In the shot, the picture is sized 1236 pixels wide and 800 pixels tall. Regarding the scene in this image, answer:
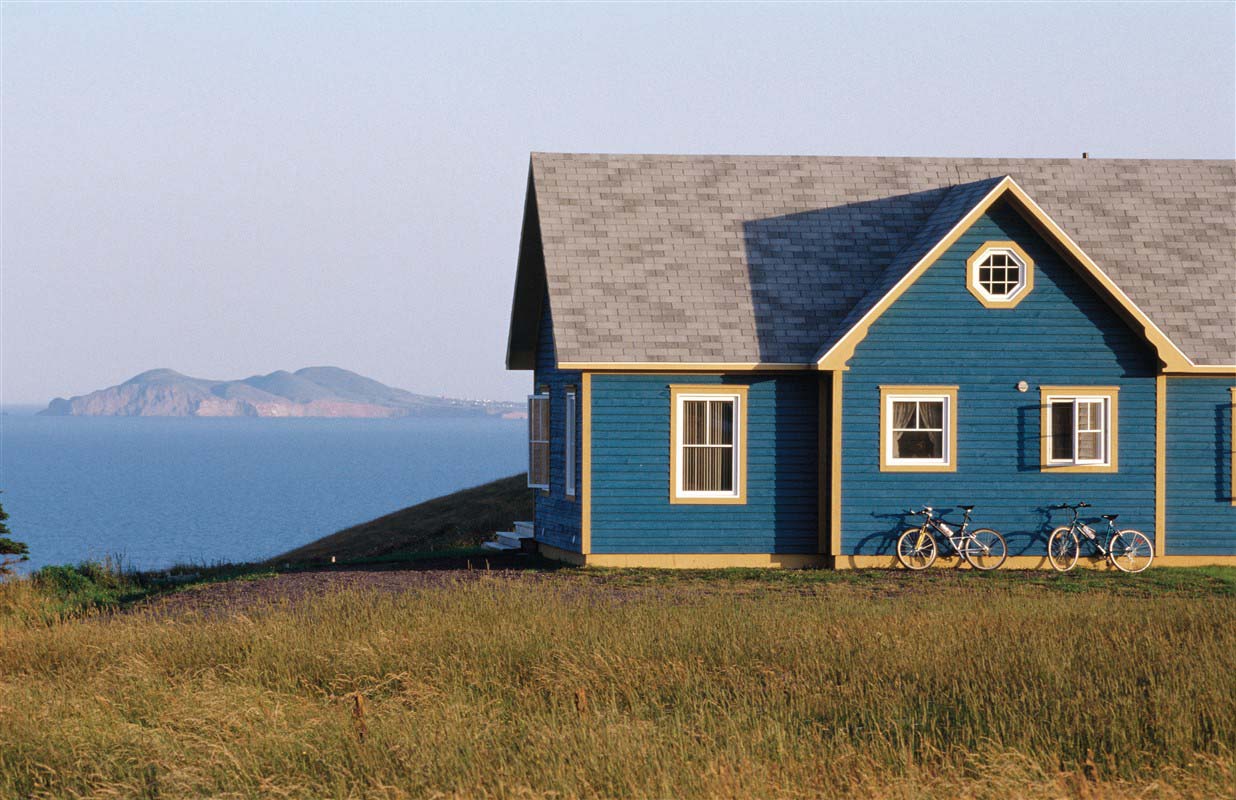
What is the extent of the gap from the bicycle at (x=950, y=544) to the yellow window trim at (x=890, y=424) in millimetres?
697

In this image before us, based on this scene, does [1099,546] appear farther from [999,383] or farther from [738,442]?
[738,442]

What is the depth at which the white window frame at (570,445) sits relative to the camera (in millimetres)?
25484

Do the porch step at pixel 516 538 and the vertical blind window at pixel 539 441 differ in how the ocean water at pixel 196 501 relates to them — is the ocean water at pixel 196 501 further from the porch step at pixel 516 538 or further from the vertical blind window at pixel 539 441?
the vertical blind window at pixel 539 441

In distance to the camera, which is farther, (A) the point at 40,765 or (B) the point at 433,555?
(B) the point at 433,555

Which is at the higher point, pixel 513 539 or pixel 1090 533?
pixel 1090 533

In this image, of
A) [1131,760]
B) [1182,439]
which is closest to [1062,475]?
[1182,439]

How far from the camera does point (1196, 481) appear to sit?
2528 cm

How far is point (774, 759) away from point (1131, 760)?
8.54 feet

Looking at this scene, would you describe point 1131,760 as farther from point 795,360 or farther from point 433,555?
point 433,555

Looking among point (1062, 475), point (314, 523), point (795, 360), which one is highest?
point (795, 360)

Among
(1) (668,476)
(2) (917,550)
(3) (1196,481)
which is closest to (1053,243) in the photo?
(3) (1196,481)

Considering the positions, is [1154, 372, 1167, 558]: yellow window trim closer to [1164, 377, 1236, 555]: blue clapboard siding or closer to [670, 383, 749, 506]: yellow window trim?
[1164, 377, 1236, 555]: blue clapboard siding

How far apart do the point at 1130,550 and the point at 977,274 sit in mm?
5187

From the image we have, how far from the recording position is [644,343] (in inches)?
978
